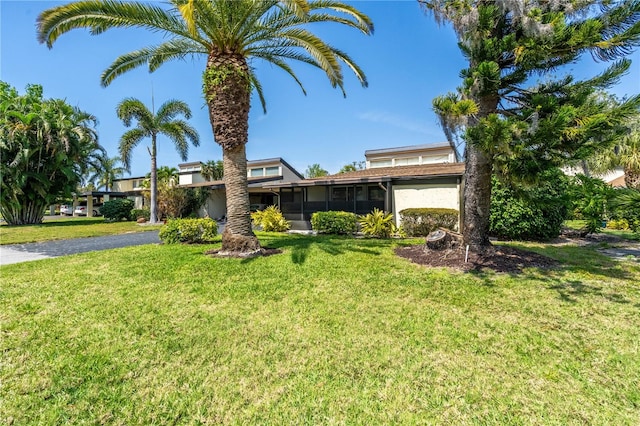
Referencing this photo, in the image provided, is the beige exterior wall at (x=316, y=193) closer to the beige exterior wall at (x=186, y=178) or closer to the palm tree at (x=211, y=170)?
the beige exterior wall at (x=186, y=178)

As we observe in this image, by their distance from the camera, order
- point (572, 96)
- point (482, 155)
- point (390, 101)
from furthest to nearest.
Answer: point (390, 101) < point (482, 155) < point (572, 96)

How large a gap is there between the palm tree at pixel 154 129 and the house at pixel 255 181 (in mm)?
3333

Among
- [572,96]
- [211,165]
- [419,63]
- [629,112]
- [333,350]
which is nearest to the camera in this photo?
[333,350]

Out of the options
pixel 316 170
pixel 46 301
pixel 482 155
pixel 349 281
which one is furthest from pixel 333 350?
pixel 316 170

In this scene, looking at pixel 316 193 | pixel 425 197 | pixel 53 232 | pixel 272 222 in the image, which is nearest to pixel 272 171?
pixel 316 193

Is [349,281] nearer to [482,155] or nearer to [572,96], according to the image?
[482,155]

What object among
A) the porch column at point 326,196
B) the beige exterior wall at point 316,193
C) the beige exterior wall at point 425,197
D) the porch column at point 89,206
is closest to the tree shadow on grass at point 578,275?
the beige exterior wall at point 425,197

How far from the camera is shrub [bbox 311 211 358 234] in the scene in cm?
1344

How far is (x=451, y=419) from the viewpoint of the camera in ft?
8.66

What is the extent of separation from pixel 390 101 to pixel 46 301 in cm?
1326

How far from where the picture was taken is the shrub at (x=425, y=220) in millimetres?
12945

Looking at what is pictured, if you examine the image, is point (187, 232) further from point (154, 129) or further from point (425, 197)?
point (154, 129)

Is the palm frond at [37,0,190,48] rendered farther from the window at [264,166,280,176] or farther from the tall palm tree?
the window at [264,166,280,176]

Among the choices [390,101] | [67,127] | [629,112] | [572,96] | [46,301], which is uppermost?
[67,127]
